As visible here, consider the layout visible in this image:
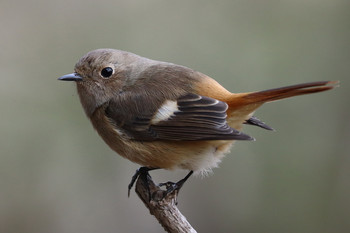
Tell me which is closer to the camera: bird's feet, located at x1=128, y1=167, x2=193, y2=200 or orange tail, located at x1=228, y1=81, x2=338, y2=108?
orange tail, located at x1=228, y1=81, x2=338, y2=108

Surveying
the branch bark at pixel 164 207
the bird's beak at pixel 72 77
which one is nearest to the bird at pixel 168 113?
the bird's beak at pixel 72 77

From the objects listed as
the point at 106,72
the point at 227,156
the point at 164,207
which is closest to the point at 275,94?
the point at 164,207

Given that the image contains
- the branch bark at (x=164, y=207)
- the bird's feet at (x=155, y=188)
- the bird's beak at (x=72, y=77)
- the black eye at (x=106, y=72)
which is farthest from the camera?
the black eye at (x=106, y=72)

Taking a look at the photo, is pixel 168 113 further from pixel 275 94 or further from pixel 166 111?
pixel 275 94

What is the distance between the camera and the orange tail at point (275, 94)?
273cm

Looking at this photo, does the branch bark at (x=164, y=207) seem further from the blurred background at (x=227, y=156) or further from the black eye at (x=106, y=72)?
the blurred background at (x=227, y=156)

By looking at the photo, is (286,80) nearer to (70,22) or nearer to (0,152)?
(70,22)

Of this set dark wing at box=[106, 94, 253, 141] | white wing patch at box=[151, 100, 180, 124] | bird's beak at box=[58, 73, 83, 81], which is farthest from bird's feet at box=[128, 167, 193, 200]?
bird's beak at box=[58, 73, 83, 81]

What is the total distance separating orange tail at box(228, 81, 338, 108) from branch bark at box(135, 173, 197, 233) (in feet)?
2.38

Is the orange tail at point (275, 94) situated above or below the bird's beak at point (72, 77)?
above

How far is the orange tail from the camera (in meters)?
2.73

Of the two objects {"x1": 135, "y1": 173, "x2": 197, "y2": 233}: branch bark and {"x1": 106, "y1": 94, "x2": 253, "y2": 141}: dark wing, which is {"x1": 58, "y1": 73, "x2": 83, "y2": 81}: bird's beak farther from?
{"x1": 135, "y1": 173, "x2": 197, "y2": 233}: branch bark

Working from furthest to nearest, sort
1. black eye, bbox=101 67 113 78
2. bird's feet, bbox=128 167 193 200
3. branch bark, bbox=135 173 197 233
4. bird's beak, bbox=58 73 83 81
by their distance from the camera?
black eye, bbox=101 67 113 78
bird's beak, bbox=58 73 83 81
bird's feet, bbox=128 167 193 200
branch bark, bbox=135 173 197 233

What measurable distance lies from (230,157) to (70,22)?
7.56 feet
